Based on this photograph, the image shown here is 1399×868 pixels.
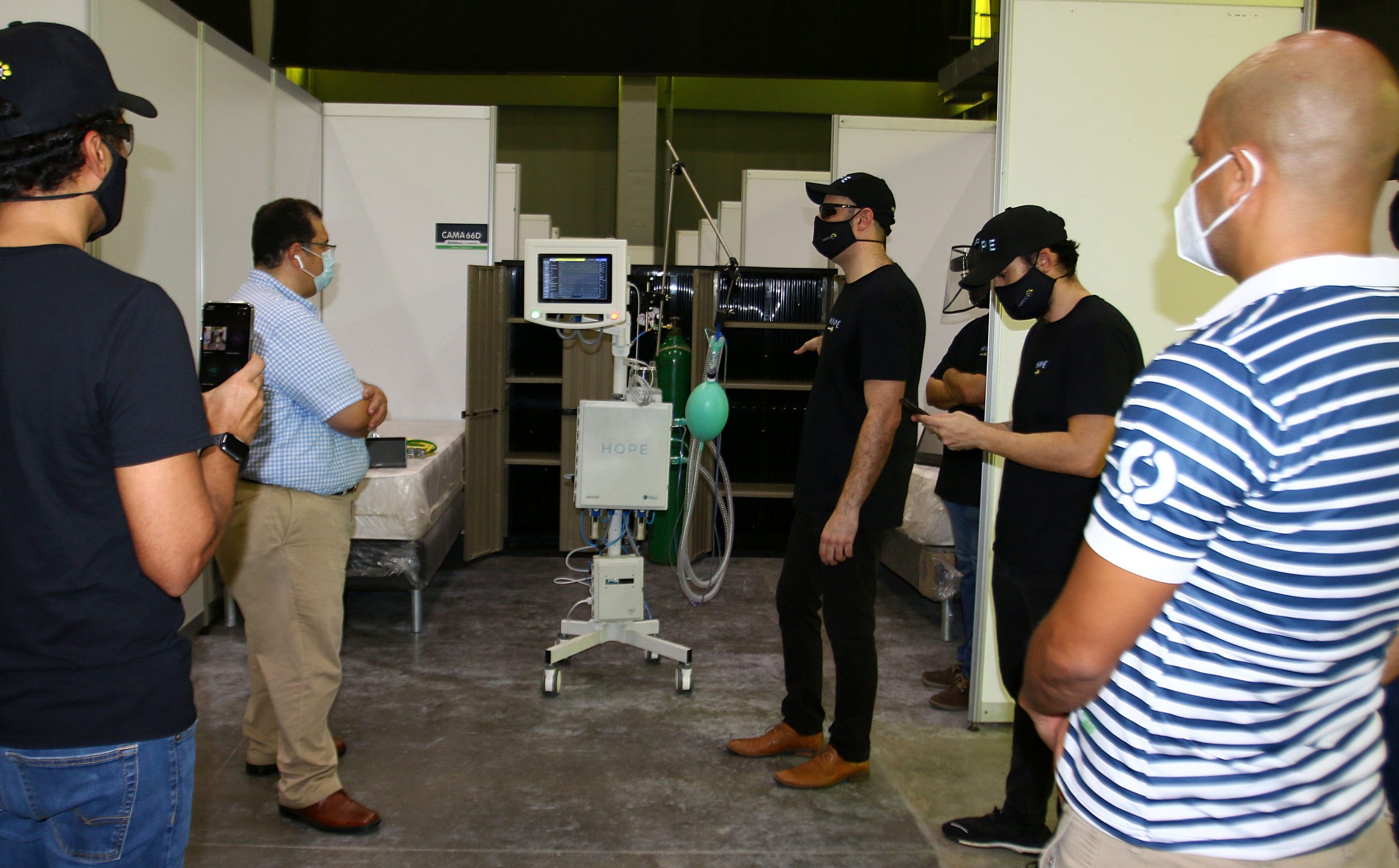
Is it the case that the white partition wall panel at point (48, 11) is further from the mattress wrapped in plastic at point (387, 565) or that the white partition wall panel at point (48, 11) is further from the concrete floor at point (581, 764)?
the concrete floor at point (581, 764)

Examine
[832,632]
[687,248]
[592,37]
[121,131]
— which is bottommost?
[832,632]

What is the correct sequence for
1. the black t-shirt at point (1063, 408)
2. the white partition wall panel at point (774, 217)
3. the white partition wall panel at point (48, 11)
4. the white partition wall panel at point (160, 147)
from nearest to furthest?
the black t-shirt at point (1063, 408) < the white partition wall panel at point (48, 11) < the white partition wall panel at point (160, 147) < the white partition wall panel at point (774, 217)

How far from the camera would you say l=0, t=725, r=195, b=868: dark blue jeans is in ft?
3.39

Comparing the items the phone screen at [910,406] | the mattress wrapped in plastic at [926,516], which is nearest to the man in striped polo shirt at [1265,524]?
the phone screen at [910,406]

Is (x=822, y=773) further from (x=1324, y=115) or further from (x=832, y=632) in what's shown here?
(x=1324, y=115)

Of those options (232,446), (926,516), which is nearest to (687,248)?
(926,516)

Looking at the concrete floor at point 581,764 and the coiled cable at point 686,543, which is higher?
the coiled cable at point 686,543

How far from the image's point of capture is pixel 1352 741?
2.82ft

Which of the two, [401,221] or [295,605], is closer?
[295,605]

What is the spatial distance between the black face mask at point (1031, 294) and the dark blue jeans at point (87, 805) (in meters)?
1.85

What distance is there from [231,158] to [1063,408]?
3.85 metres

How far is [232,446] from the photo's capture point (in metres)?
Answer: 1.23

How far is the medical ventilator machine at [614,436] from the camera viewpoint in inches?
132

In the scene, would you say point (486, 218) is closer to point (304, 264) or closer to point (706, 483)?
point (706, 483)
